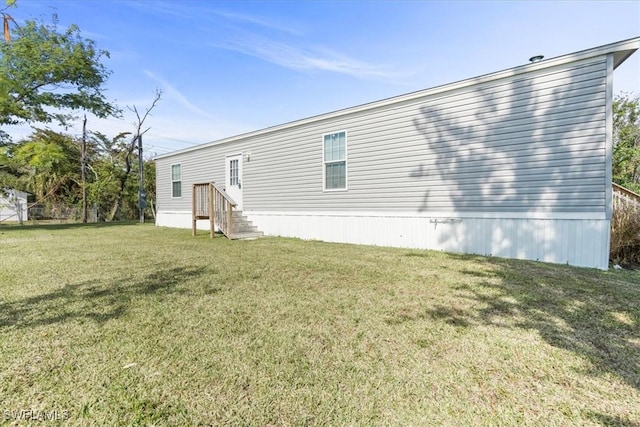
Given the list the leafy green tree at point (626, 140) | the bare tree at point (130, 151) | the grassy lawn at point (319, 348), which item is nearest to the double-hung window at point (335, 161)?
the grassy lawn at point (319, 348)

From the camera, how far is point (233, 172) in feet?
34.6

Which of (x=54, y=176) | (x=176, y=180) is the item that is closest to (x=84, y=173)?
(x=54, y=176)

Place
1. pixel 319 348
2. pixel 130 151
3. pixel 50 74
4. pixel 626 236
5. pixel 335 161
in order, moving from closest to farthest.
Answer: pixel 319 348
pixel 626 236
pixel 335 161
pixel 50 74
pixel 130 151

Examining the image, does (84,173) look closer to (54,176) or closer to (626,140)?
(54,176)

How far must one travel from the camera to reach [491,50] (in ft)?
26.0

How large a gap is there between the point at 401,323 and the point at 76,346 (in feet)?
7.83

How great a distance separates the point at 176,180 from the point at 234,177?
3694mm

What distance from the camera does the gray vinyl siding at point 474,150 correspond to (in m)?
4.94

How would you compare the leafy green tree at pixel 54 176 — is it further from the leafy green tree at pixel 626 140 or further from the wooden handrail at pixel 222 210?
the leafy green tree at pixel 626 140

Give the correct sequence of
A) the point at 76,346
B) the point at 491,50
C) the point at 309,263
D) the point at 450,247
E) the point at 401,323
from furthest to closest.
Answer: the point at 491,50 < the point at 450,247 < the point at 309,263 < the point at 401,323 < the point at 76,346

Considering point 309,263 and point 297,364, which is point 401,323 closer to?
point 297,364

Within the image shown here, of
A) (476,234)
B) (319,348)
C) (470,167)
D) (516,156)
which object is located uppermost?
(516,156)

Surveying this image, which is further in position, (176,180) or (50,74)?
(176,180)

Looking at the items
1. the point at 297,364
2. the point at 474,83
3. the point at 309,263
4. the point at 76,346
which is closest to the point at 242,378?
the point at 297,364
